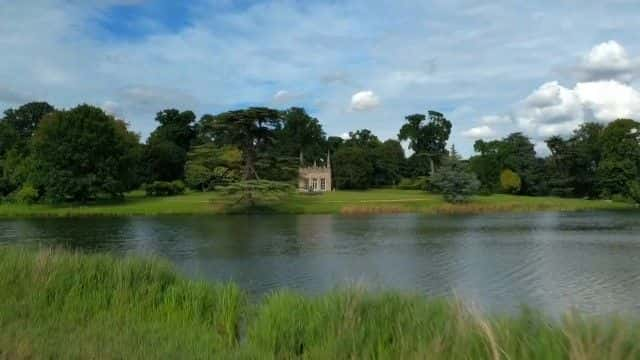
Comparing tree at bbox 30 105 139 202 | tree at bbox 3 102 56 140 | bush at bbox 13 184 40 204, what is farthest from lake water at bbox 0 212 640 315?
tree at bbox 3 102 56 140

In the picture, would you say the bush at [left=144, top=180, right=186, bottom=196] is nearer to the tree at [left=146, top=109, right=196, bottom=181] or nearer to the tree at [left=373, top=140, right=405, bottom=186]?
the tree at [left=146, top=109, right=196, bottom=181]

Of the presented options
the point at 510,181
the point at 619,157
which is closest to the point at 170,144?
the point at 510,181

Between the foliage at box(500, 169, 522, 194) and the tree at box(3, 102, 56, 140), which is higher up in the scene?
the tree at box(3, 102, 56, 140)

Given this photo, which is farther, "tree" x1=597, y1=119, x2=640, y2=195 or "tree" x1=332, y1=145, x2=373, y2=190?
"tree" x1=332, y1=145, x2=373, y2=190

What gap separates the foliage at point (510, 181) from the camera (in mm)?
91312

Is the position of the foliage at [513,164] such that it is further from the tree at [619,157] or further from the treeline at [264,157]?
the tree at [619,157]

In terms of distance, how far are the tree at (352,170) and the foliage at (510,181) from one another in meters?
20.5

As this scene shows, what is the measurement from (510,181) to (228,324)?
3419 inches

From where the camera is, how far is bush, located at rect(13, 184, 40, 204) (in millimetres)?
62844

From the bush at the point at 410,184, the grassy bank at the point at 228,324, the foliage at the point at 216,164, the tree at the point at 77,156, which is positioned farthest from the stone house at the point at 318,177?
the grassy bank at the point at 228,324

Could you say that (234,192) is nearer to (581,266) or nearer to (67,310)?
(581,266)

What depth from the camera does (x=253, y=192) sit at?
63.3m

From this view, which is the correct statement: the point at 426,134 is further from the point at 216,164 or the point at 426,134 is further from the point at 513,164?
the point at 216,164

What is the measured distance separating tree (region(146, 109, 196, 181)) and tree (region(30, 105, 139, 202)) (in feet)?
81.4
